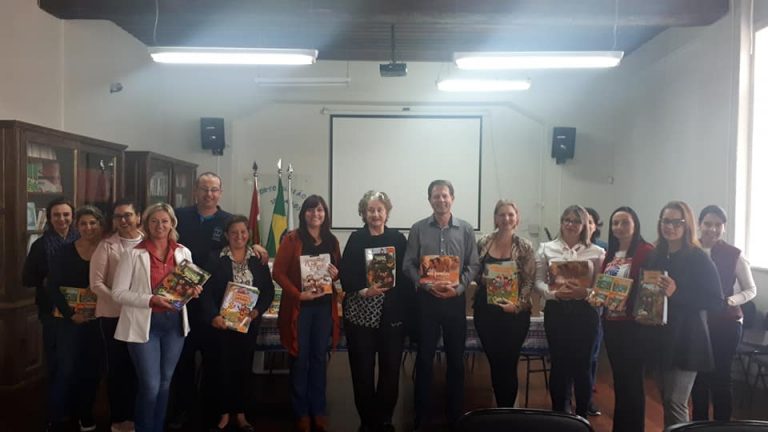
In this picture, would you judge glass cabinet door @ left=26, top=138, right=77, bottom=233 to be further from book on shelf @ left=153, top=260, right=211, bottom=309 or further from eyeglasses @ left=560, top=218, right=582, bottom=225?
eyeglasses @ left=560, top=218, right=582, bottom=225

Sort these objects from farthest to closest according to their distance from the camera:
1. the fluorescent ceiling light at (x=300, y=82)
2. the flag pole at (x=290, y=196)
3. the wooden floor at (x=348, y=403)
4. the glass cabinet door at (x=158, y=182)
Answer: the flag pole at (x=290, y=196) < the fluorescent ceiling light at (x=300, y=82) < the glass cabinet door at (x=158, y=182) < the wooden floor at (x=348, y=403)

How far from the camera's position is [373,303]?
11.0ft

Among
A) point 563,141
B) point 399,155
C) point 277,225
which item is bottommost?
point 277,225

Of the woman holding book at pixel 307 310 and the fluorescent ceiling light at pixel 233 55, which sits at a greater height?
the fluorescent ceiling light at pixel 233 55

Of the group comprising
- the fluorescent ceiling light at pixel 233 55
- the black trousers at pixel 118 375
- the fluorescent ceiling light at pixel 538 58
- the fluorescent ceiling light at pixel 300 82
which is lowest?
the black trousers at pixel 118 375

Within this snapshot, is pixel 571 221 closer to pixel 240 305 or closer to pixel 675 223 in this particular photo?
pixel 675 223

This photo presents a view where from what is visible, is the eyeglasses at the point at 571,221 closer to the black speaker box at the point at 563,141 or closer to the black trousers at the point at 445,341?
the black trousers at the point at 445,341

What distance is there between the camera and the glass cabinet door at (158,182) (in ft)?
20.2

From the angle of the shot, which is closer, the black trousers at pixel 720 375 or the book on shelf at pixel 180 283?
the book on shelf at pixel 180 283

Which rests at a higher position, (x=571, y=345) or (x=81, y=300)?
(x=81, y=300)

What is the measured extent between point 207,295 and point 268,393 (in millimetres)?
1504

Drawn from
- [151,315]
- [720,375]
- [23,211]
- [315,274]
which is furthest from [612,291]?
[23,211]

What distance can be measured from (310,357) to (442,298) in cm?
98

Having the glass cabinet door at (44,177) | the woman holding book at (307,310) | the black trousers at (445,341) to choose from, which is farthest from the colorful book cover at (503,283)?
the glass cabinet door at (44,177)
